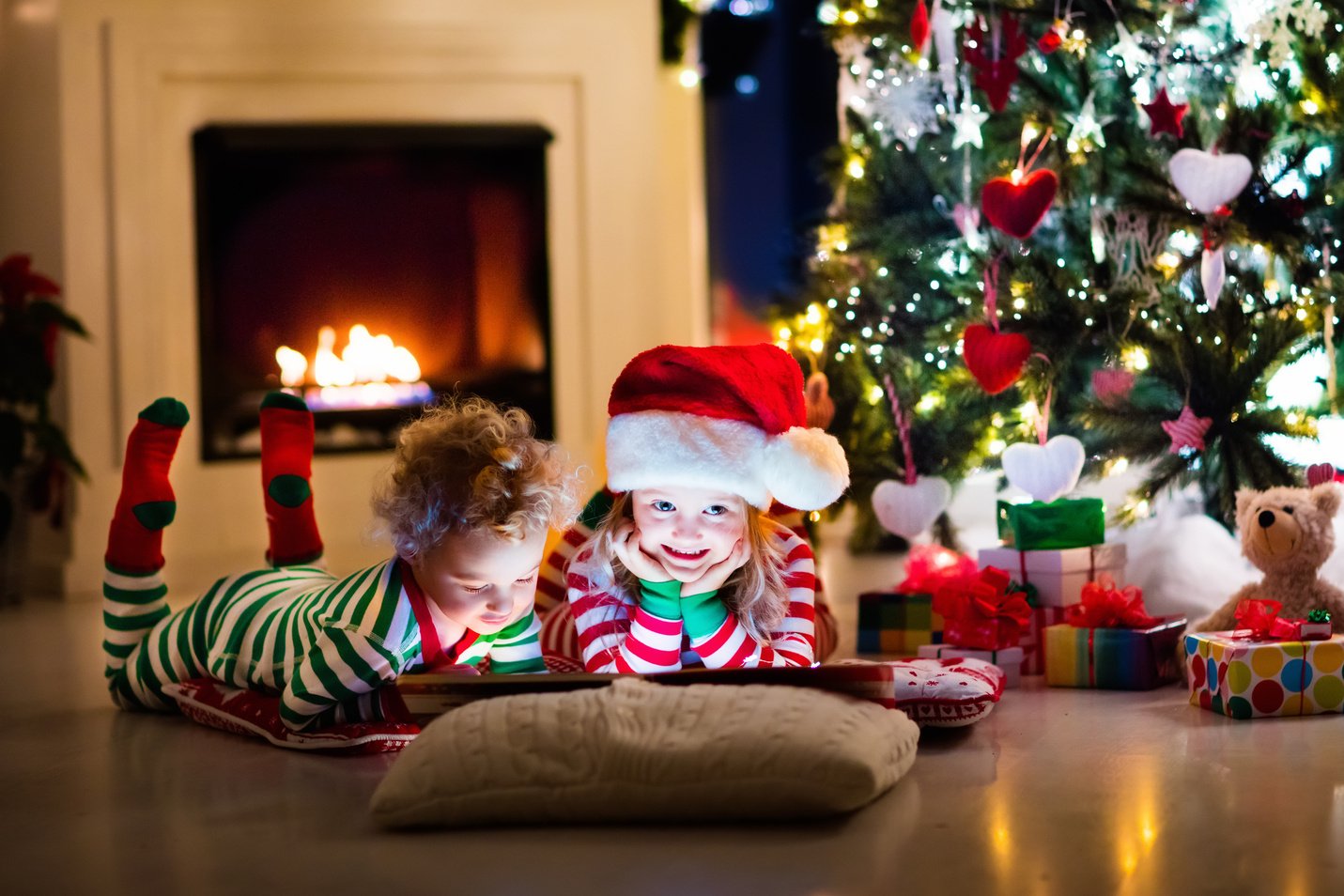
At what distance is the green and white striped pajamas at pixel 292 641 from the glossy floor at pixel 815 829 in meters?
0.10

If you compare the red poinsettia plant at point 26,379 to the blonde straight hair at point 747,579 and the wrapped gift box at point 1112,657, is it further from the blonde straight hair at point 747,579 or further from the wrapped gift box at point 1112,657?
the wrapped gift box at point 1112,657

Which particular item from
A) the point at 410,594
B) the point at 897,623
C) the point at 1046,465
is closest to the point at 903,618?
the point at 897,623

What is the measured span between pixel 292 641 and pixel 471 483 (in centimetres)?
36

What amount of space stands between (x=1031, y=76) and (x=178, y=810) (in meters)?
1.92

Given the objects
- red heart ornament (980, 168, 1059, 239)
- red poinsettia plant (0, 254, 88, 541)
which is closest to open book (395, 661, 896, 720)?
red heart ornament (980, 168, 1059, 239)

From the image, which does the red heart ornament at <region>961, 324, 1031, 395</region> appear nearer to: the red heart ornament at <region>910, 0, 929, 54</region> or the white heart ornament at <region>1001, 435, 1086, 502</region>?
the white heart ornament at <region>1001, 435, 1086, 502</region>

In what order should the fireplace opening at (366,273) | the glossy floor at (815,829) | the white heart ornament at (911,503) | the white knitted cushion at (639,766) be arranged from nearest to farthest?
the glossy floor at (815,829) → the white knitted cushion at (639,766) → the white heart ornament at (911,503) → the fireplace opening at (366,273)

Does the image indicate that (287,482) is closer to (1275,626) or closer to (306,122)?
(1275,626)

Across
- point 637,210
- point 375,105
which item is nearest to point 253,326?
point 375,105

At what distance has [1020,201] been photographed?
105 inches

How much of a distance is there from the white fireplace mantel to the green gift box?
4.73 ft

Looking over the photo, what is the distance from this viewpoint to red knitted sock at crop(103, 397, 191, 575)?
234 cm

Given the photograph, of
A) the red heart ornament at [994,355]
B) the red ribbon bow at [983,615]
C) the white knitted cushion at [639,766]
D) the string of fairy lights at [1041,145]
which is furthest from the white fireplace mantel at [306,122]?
the white knitted cushion at [639,766]

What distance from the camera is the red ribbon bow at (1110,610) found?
244 centimetres
